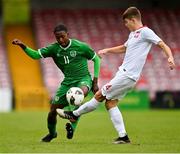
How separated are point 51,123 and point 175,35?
26954 millimetres

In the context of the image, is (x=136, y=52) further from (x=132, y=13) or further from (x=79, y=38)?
(x=79, y=38)

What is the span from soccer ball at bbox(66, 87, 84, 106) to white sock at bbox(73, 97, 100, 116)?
129 millimetres

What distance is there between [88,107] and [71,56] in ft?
3.90

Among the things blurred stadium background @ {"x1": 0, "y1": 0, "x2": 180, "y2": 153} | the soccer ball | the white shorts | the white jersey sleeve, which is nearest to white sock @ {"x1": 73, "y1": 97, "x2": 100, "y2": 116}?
the soccer ball

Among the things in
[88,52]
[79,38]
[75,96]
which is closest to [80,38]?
[79,38]

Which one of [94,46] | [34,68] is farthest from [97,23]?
[34,68]

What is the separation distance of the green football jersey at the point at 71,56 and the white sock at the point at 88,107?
0.86 m

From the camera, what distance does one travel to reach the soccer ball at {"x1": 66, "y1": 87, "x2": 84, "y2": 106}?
12336 millimetres

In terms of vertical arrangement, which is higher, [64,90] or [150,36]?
[150,36]

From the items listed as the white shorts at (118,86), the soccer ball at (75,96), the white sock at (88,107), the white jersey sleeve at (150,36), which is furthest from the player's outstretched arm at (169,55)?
the soccer ball at (75,96)

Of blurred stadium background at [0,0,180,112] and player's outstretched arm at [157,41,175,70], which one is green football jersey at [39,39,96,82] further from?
blurred stadium background at [0,0,180,112]

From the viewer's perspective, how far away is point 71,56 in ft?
42.3

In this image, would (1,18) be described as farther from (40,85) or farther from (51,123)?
(51,123)

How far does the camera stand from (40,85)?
35312mm
